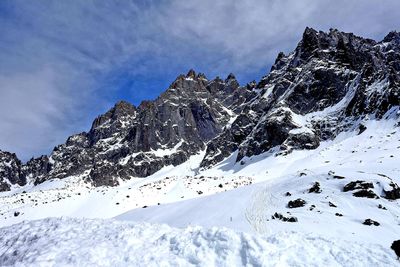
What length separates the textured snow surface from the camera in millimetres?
13758

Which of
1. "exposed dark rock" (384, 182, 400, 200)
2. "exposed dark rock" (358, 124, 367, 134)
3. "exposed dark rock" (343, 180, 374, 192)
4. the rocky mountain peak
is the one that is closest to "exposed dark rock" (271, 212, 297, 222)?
"exposed dark rock" (343, 180, 374, 192)

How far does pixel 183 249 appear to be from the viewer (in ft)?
48.8

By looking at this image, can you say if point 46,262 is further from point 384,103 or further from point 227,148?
point 227,148

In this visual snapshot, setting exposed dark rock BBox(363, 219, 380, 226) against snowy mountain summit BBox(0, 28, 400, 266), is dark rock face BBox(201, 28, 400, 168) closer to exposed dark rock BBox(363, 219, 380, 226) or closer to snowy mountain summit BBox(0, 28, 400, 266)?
snowy mountain summit BBox(0, 28, 400, 266)

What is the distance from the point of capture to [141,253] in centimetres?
1492

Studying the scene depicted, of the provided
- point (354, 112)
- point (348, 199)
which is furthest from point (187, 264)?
point (354, 112)

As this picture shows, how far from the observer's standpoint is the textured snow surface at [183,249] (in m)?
13.8

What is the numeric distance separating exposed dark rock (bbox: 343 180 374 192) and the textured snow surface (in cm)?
1263

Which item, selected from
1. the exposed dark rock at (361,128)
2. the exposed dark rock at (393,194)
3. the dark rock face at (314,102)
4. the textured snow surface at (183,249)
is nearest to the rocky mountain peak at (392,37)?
the dark rock face at (314,102)

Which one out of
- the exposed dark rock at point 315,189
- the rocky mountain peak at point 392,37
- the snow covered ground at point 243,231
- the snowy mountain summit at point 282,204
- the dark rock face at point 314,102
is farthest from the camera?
the rocky mountain peak at point 392,37

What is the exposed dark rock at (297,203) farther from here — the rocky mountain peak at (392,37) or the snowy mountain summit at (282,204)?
the rocky mountain peak at (392,37)

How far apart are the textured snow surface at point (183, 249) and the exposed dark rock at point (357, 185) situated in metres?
12.6

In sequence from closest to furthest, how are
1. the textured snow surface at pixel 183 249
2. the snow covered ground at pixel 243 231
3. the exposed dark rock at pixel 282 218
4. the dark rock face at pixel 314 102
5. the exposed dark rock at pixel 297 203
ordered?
the textured snow surface at pixel 183 249
the snow covered ground at pixel 243 231
the exposed dark rock at pixel 282 218
the exposed dark rock at pixel 297 203
the dark rock face at pixel 314 102

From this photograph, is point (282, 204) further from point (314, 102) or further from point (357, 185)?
point (314, 102)
